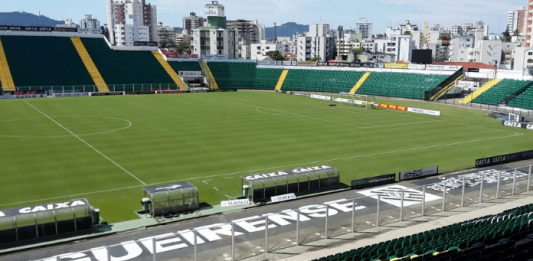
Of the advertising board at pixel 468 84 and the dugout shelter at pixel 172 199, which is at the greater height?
the advertising board at pixel 468 84

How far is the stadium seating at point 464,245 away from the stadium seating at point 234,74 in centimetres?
8711

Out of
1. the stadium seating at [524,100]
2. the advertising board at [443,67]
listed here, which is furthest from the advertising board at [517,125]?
the advertising board at [443,67]

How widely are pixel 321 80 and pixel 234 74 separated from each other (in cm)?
2049

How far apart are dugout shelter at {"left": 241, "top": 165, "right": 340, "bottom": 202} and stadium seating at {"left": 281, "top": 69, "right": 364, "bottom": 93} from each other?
70843 millimetres

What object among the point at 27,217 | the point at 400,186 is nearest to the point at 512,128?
the point at 400,186

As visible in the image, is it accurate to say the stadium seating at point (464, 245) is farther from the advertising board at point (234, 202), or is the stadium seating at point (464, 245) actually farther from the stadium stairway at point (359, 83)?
the stadium stairway at point (359, 83)

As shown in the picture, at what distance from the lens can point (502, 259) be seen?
575 inches

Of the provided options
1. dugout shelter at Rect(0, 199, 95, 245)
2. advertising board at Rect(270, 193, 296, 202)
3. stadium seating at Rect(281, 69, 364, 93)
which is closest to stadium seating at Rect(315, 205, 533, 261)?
advertising board at Rect(270, 193, 296, 202)

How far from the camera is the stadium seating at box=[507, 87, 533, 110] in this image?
7036 cm

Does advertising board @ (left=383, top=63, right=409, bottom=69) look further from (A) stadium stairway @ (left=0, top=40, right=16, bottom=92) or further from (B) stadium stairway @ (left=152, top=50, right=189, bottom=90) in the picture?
(A) stadium stairway @ (left=0, top=40, right=16, bottom=92)

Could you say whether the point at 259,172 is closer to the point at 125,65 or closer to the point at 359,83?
the point at 359,83

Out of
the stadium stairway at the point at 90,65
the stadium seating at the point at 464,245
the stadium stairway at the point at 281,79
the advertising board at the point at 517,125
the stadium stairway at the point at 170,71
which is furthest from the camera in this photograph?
the stadium stairway at the point at 281,79

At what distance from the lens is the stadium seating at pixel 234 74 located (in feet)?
346

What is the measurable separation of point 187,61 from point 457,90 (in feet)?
194
